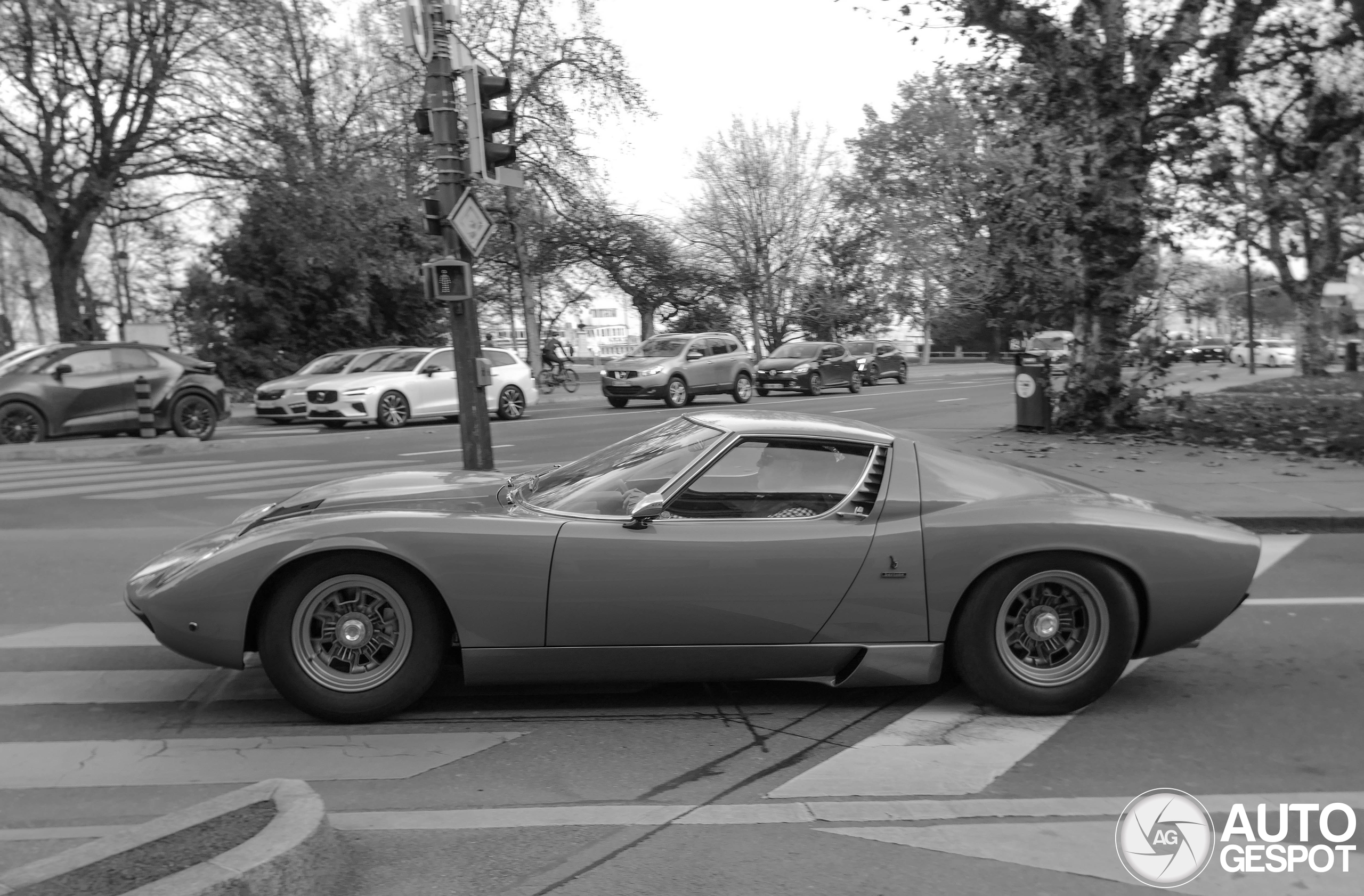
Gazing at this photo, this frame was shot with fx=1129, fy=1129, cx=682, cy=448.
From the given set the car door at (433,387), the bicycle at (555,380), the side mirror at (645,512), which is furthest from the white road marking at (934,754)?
the bicycle at (555,380)

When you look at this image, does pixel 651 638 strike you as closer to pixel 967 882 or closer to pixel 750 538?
pixel 750 538

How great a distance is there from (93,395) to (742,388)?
1530 cm

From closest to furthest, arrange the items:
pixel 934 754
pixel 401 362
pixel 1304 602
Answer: pixel 934 754 < pixel 1304 602 < pixel 401 362

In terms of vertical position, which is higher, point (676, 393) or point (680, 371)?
point (680, 371)

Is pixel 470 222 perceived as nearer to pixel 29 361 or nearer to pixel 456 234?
pixel 456 234

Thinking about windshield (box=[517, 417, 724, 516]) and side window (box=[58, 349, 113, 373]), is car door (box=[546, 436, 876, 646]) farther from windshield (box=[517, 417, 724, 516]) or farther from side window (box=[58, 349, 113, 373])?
side window (box=[58, 349, 113, 373])

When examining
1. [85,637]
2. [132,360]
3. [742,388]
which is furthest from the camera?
[742,388]

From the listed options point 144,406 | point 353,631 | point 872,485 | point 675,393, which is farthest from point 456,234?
point 675,393

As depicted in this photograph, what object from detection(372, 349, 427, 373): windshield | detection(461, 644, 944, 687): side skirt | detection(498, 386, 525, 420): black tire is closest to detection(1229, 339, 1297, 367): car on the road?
detection(498, 386, 525, 420): black tire

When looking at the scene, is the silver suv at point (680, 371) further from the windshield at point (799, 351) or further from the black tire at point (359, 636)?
the black tire at point (359, 636)

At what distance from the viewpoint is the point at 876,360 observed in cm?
3881

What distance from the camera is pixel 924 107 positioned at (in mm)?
50000

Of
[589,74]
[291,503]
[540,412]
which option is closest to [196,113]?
[540,412]

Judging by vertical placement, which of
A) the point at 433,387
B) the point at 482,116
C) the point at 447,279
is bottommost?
the point at 433,387
